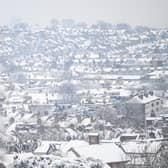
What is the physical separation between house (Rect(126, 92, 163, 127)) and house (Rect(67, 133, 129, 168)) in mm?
11746

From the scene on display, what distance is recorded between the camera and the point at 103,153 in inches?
640

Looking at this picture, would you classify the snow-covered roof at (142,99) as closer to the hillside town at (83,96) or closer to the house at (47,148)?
the hillside town at (83,96)

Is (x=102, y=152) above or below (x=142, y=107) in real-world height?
below

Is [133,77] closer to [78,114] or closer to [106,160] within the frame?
[78,114]

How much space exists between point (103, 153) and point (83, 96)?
23.0 m

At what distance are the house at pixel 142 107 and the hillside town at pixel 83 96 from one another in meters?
0.04

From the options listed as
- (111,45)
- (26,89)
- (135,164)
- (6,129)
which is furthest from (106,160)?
(111,45)

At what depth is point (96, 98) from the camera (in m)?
37.5

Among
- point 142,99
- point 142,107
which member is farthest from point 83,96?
point 142,107

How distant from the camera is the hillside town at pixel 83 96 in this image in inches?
664

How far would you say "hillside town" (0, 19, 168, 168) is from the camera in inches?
664

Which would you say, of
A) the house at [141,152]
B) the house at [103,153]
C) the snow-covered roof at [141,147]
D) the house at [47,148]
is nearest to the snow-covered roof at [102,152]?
the house at [103,153]

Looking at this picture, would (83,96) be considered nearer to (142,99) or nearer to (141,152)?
(142,99)

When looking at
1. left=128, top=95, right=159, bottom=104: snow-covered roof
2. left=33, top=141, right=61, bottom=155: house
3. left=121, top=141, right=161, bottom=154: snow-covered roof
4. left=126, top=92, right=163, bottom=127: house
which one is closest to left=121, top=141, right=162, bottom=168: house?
left=121, top=141, right=161, bottom=154: snow-covered roof
